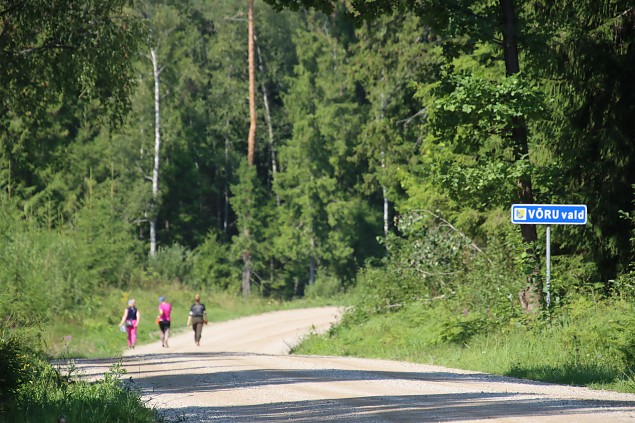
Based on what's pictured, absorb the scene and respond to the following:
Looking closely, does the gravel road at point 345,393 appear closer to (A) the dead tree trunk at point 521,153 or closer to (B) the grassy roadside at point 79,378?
(B) the grassy roadside at point 79,378

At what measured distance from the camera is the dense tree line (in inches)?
872

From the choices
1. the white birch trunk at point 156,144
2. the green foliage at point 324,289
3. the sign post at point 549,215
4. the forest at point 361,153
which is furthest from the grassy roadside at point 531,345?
the white birch trunk at point 156,144

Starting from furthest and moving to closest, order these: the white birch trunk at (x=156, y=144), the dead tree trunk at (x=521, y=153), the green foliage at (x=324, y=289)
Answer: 1. the white birch trunk at (x=156, y=144)
2. the green foliage at (x=324, y=289)
3. the dead tree trunk at (x=521, y=153)

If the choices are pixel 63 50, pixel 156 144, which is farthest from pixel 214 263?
pixel 63 50

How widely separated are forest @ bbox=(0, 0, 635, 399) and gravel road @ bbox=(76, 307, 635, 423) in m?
3.52

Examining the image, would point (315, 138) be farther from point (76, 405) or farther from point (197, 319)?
point (76, 405)

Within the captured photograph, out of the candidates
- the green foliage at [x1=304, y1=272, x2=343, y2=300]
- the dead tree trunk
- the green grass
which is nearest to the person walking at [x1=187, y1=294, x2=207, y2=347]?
the dead tree trunk

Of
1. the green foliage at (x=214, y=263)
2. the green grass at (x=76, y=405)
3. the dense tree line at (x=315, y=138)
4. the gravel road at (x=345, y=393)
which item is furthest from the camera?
the green foliage at (x=214, y=263)

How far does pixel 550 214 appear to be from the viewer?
67.2 feet

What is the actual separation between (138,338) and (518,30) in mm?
20243

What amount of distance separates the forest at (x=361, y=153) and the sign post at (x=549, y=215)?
2.57ft

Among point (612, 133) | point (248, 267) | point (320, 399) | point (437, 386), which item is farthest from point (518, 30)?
point (248, 267)

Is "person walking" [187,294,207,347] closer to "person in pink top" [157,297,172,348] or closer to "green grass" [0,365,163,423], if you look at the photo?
"person in pink top" [157,297,172,348]

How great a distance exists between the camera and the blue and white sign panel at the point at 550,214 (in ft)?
66.6
